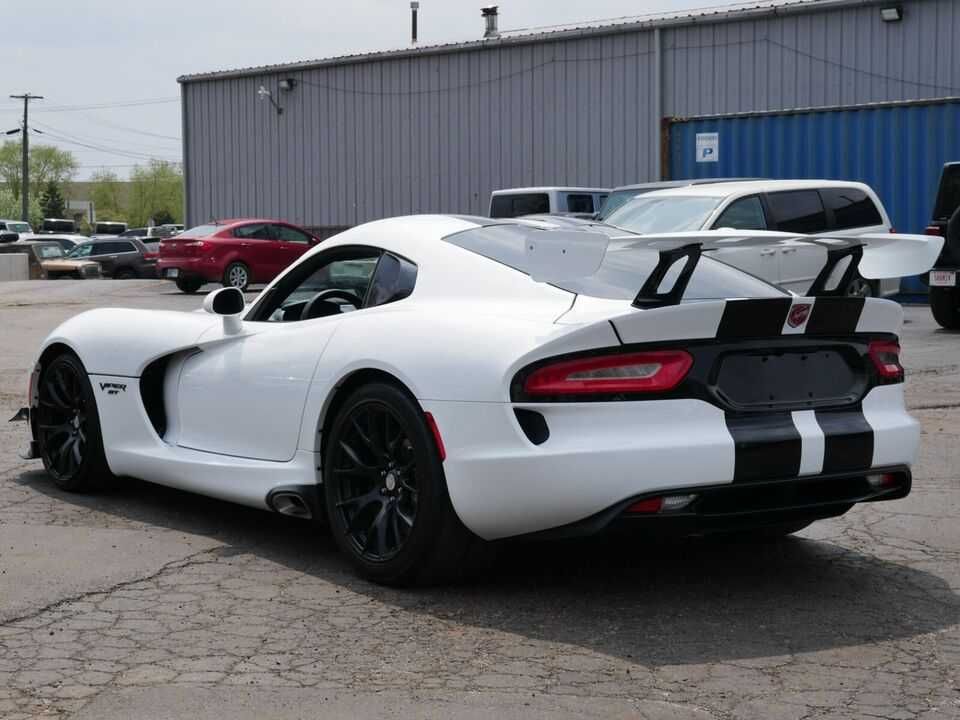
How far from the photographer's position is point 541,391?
4.55 m

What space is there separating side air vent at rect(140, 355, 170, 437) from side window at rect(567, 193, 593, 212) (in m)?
Result: 17.9

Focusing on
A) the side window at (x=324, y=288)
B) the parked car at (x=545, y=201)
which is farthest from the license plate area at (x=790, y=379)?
the parked car at (x=545, y=201)

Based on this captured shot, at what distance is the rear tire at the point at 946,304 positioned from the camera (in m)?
15.8

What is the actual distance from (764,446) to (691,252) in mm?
669

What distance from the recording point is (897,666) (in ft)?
13.5

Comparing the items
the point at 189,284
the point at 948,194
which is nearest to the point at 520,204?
the point at 189,284

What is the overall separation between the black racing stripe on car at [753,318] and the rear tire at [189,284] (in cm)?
2176

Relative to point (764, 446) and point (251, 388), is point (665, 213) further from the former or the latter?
point (764, 446)

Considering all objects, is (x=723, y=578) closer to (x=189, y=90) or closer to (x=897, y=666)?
(x=897, y=666)

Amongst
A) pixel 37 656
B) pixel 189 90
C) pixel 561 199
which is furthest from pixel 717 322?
pixel 189 90

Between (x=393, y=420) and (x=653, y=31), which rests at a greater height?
(x=653, y=31)

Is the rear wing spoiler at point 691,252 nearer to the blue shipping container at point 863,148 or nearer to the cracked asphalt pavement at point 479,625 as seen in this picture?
the cracked asphalt pavement at point 479,625

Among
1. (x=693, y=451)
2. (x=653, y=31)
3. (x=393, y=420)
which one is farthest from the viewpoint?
(x=653, y=31)

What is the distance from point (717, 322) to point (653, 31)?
22.8 meters
